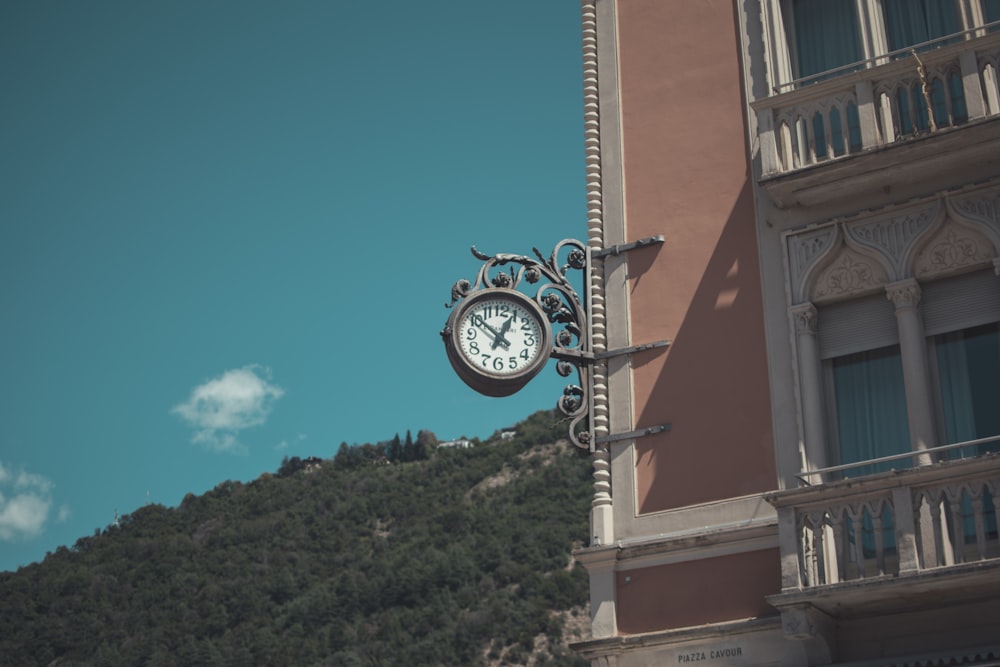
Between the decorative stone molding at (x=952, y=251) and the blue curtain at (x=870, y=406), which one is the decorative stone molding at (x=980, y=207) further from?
the blue curtain at (x=870, y=406)

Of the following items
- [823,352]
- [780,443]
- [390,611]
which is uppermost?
[390,611]

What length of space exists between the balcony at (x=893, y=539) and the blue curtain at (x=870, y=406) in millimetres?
895

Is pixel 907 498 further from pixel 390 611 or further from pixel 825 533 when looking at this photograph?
pixel 390 611

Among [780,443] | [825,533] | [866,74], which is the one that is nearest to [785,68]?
[866,74]

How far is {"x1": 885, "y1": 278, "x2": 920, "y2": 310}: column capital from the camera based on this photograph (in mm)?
13578

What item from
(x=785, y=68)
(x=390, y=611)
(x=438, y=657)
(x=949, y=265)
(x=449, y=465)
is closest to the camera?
(x=949, y=265)

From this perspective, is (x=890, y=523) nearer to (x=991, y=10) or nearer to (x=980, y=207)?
(x=980, y=207)

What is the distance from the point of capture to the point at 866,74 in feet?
46.6

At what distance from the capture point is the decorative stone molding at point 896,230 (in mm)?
13727

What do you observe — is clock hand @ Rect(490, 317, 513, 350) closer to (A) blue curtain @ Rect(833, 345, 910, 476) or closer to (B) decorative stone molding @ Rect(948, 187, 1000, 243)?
(A) blue curtain @ Rect(833, 345, 910, 476)

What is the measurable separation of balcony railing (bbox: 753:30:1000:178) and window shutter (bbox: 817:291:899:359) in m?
1.42

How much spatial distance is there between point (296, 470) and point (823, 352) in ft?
324

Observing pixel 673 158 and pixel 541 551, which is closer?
pixel 673 158

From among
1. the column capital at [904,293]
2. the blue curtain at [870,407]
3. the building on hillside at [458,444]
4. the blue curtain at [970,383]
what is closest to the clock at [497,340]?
the blue curtain at [870,407]
